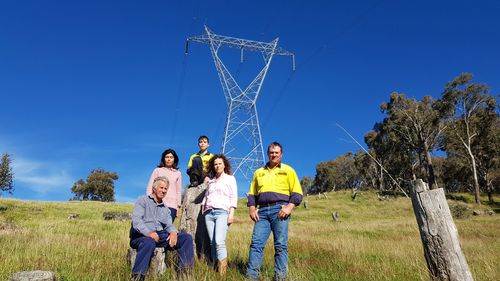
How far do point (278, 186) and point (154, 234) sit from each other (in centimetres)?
173

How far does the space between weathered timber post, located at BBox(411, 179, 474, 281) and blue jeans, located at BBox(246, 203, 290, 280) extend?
1.67 meters

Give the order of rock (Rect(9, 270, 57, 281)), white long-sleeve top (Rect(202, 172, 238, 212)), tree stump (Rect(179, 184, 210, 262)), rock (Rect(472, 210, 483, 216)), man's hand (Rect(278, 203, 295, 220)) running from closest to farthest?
rock (Rect(9, 270, 57, 281))
man's hand (Rect(278, 203, 295, 220))
white long-sleeve top (Rect(202, 172, 238, 212))
tree stump (Rect(179, 184, 210, 262))
rock (Rect(472, 210, 483, 216))

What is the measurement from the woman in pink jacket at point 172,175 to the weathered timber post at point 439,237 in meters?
3.66

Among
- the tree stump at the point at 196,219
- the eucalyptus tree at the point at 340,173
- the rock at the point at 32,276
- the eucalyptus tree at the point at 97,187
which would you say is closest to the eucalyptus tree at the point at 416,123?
the eucalyptus tree at the point at 340,173

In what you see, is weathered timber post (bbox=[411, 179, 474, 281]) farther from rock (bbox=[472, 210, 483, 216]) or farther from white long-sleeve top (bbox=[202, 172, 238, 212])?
rock (bbox=[472, 210, 483, 216])

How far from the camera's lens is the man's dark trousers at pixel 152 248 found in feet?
15.1

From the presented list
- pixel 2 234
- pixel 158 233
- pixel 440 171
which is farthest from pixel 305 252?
pixel 440 171

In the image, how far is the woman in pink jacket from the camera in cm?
628

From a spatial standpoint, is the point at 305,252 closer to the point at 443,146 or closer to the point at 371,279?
the point at 371,279

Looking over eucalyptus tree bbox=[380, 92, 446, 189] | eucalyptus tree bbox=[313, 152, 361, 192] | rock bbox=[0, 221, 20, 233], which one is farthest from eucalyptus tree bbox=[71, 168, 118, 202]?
rock bbox=[0, 221, 20, 233]

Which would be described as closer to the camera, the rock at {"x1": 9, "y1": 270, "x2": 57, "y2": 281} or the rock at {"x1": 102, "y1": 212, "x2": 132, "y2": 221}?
the rock at {"x1": 9, "y1": 270, "x2": 57, "y2": 281}

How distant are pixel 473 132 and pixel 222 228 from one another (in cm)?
4099

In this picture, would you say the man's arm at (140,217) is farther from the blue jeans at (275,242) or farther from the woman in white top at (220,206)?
the blue jeans at (275,242)

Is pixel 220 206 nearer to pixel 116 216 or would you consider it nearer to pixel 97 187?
pixel 116 216
